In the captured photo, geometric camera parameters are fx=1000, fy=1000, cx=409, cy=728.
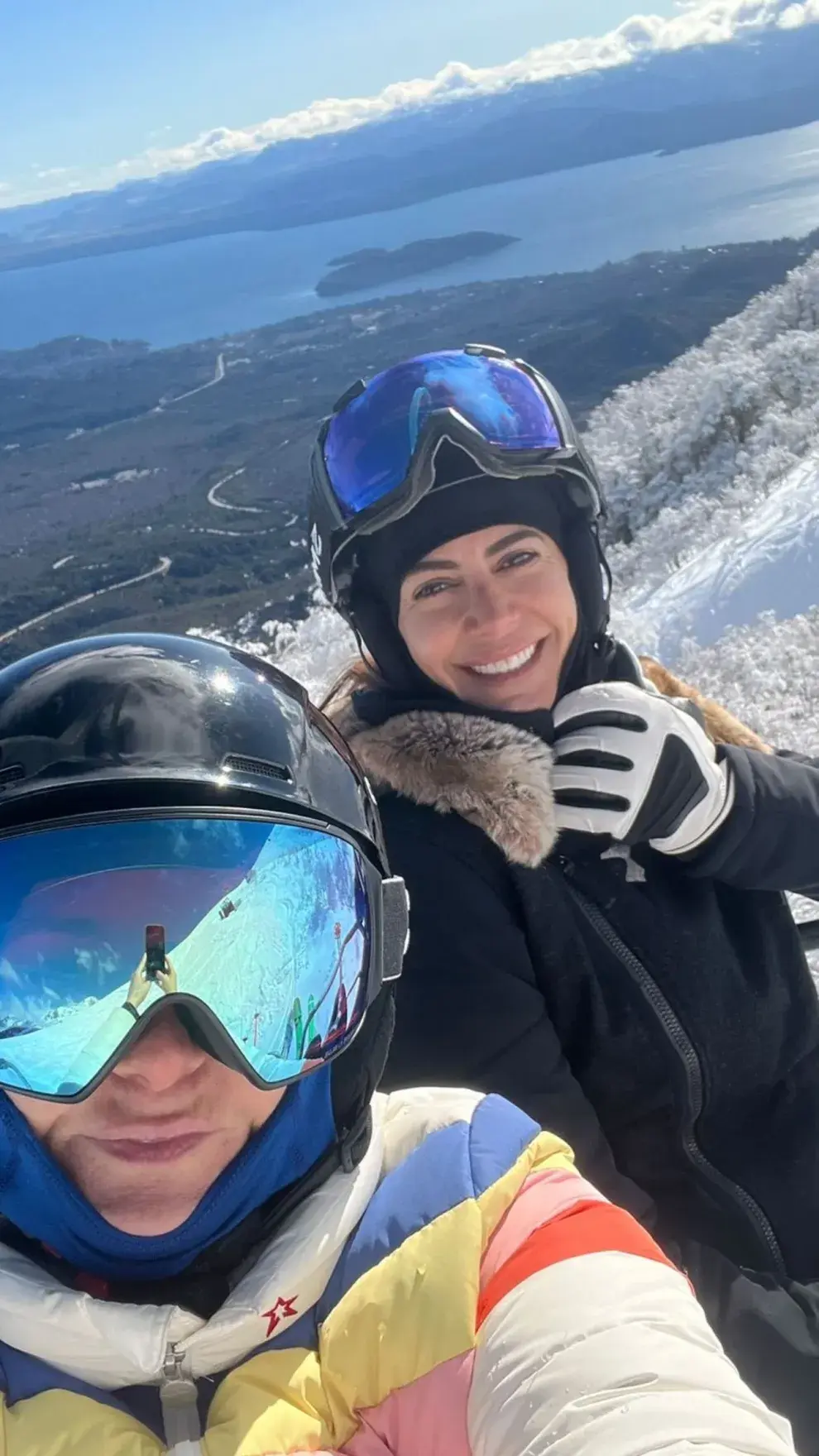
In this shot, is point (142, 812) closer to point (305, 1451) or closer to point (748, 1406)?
point (305, 1451)

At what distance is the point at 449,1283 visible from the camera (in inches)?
45.4

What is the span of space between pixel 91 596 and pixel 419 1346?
6968 centimetres

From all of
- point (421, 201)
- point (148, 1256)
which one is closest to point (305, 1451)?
point (148, 1256)

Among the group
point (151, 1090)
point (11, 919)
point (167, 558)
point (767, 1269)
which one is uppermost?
point (11, 919)

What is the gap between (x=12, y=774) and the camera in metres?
1.33

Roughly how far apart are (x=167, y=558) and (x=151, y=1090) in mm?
72275

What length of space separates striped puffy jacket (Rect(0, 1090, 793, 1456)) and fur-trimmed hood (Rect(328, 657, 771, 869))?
28.6 inches

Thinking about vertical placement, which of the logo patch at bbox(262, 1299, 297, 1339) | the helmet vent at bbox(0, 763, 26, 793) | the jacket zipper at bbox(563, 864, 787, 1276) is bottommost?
the jacket zipper at bbox(563, 864, 787, 1276)

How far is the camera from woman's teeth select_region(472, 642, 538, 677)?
219 centimetres

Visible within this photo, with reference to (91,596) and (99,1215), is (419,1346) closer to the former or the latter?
(99,1215)

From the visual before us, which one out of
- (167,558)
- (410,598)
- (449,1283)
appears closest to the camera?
(449,1283)

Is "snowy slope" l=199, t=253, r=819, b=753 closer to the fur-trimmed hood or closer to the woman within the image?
the woman

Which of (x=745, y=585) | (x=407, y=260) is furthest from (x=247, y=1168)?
(x=407, y=260)

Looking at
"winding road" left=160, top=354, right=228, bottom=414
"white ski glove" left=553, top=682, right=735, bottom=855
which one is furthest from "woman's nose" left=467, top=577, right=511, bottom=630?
"winding road" left=160, top=354, right=228, bottom=414
